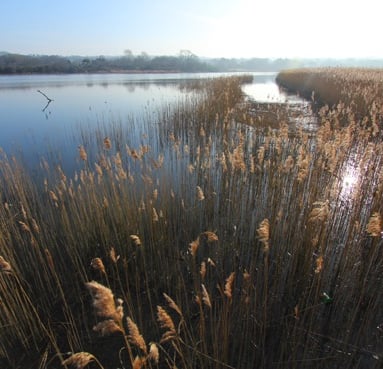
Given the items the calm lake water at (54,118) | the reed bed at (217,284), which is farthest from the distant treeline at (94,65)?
the reed bed at (217,284)

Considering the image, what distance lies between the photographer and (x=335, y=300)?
2.38 metres

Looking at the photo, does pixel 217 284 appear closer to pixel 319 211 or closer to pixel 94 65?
pixel 319 211

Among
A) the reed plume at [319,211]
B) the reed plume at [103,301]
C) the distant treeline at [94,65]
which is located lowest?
the reed plume at [319,211]

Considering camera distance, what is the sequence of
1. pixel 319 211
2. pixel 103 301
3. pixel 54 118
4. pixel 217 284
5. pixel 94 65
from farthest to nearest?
pixel 94 65 → pixel 54 118 → pixel 319 211 → pixel 217 284 → pixel 103 301

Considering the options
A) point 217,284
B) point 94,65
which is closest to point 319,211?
point 217,284

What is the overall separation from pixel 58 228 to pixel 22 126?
28.9ft

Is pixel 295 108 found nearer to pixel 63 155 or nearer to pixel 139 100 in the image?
pixel 139 100

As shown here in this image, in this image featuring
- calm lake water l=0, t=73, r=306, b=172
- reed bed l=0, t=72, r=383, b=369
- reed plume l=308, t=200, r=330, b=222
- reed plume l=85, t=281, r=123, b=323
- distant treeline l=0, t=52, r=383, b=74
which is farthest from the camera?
distant treeline l=0, t=52, r=383, b=74

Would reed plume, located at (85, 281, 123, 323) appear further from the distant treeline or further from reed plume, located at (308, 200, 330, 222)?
the distant treeline

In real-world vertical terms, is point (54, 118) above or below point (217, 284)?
below

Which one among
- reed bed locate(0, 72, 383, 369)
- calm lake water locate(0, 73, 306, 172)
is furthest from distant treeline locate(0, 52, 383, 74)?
reed bed locate(0, 72, 383, 369)

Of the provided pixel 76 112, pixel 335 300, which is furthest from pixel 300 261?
pixel 76 112

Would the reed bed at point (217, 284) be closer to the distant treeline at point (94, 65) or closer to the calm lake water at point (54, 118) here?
the calm lake water at point (54, 118)

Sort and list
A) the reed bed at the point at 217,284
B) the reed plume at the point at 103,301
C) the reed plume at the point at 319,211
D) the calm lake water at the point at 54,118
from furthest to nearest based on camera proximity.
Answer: the calm lake water at the point at 54,118
the reed bed at the point at 217,284
the reed plume at the point at 319,211
the reed plume at the point at 103,301
